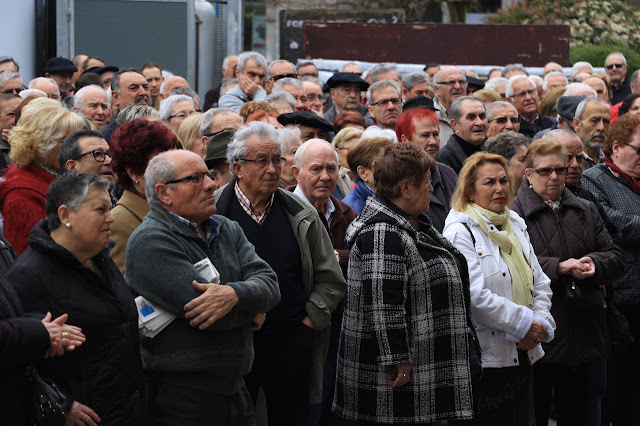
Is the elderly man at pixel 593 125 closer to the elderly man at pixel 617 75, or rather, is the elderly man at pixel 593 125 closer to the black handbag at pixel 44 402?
the black handbag at pixel 44 402

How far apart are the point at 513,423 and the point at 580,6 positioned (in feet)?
64.0

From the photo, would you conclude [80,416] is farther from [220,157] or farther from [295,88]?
[295,88]

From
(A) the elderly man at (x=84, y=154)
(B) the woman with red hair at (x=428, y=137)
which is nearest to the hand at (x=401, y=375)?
(A) the elderly man at (x=84, y=154)

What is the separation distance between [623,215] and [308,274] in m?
2.79

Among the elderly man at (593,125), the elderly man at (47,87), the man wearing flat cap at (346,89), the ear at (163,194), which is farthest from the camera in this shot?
the man wearing flat cap at (346,89)

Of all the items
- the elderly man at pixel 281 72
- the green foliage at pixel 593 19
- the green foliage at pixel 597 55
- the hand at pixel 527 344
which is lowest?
the hand at pixel 527 344

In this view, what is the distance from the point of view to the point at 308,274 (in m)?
5.04

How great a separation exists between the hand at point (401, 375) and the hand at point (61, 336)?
1613 millimetres

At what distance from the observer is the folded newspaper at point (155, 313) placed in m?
4.20


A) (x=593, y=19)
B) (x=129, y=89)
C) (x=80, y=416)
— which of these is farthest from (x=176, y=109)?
(x=593, y=19)

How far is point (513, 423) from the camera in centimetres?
534

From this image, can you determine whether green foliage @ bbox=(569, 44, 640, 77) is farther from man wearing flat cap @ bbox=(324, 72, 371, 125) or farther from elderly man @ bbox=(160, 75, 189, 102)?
elderly man @ bbox=(160, 75, 189, 102)

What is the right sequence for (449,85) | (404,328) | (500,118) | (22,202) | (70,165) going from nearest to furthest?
(404,328)
(22,202)
(70,165)
(500,118)
(449,85)

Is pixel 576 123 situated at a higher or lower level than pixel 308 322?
higher
